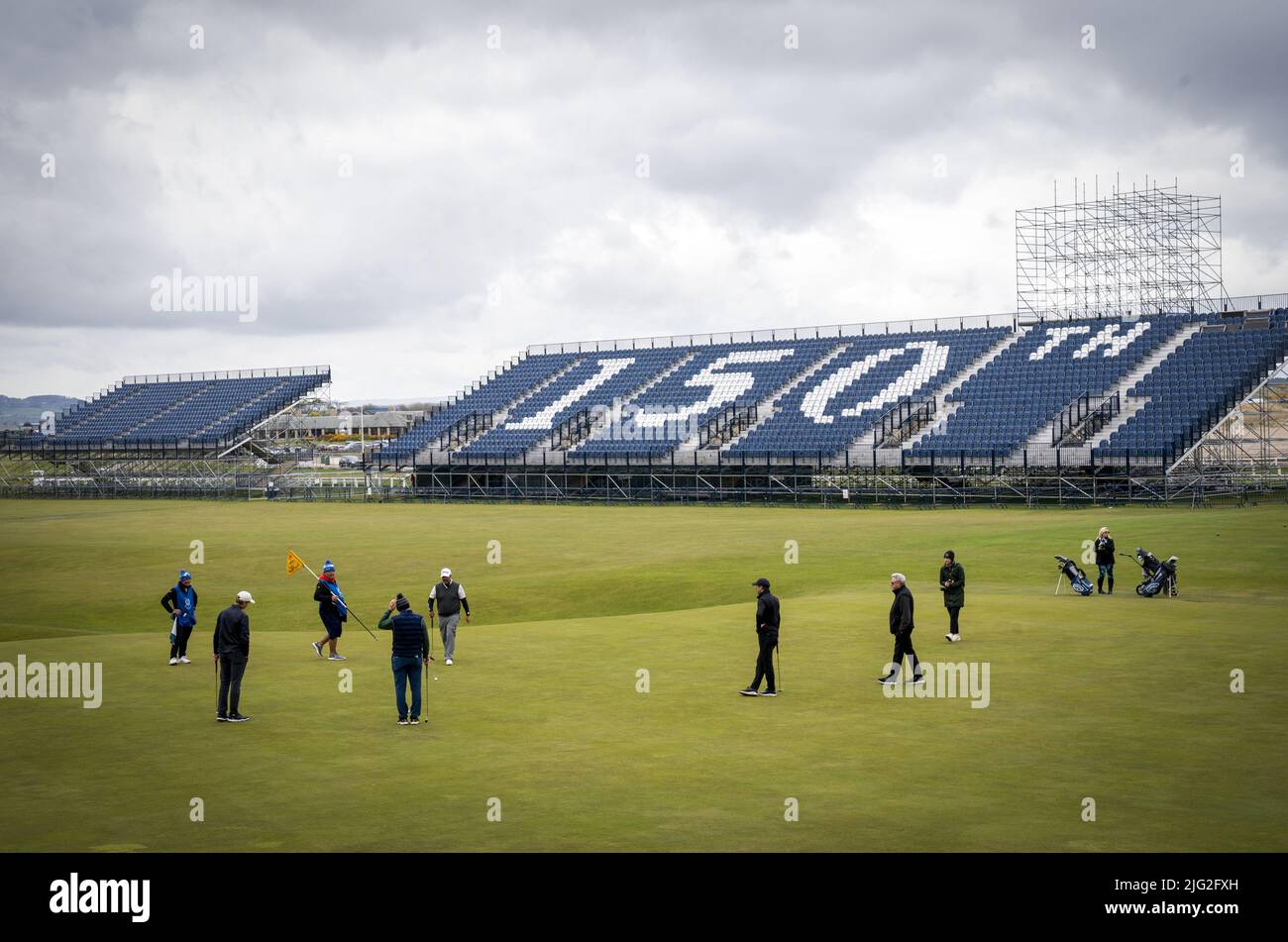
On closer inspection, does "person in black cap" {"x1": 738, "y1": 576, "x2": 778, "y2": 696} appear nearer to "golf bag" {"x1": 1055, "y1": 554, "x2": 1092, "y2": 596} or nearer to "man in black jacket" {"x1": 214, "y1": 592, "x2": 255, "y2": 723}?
"man in black jacket" {"x1": 214, "y1": 592, "x2": 255, "y2": 723}

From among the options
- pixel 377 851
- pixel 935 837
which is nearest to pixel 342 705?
pixel 377 851

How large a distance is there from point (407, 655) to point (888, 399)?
194 ft

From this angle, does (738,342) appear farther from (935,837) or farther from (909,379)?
(935,837)

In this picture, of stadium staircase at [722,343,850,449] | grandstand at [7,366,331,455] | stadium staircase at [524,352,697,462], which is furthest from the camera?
grandstand at [7,366,331,455]

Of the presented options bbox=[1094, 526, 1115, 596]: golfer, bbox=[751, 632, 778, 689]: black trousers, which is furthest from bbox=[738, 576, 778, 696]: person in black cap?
→ bbox=[1094, 526, 1115, 596]: golfer

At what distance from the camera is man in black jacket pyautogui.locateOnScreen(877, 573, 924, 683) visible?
19500 mm

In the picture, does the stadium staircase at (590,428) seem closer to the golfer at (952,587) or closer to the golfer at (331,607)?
the golfer at (331,607)

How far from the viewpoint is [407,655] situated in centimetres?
1739

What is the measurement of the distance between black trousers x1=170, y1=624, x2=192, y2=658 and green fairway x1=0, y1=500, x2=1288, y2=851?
24.0 inches

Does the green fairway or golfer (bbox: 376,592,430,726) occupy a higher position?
golfer (bbox: 376,592,430,726)

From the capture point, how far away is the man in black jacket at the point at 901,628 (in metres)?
19.5

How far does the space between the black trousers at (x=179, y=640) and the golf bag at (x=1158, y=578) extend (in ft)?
72.1

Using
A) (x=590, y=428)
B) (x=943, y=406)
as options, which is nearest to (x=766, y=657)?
(x=943, y=406)

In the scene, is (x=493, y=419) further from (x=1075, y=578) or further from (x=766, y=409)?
(x=1075, y=578)
